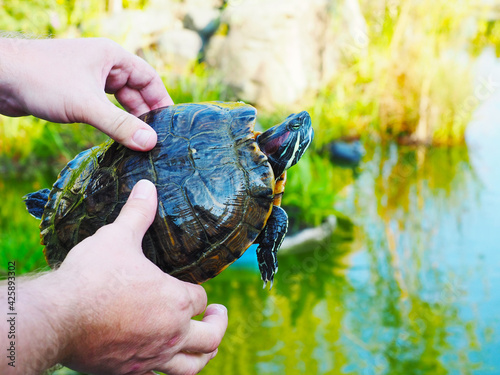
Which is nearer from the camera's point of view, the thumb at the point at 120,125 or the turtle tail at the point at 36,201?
the thumb at the point at 120,125

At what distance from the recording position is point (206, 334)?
4.49 feet

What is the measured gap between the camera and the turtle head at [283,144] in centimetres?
147

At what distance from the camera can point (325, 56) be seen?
7430 mm

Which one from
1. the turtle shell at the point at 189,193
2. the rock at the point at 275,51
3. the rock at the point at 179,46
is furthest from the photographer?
the rock at the point at 179,46

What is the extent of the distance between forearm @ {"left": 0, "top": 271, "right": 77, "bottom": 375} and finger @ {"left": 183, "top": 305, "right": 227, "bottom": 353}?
1.26ft

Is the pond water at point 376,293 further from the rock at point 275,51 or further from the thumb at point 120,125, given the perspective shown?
the rock at point 275,51

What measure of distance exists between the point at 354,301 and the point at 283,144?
2.15 metres

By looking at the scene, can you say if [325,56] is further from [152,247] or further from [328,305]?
[152,247]

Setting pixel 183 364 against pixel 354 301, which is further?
pixel 354 301

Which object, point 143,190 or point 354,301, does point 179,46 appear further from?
point 143,190

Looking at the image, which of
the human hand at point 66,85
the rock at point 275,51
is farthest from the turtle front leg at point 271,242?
the rock at point 275,51

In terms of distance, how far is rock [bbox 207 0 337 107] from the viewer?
680 centimetres

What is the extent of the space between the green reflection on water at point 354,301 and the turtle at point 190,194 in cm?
134

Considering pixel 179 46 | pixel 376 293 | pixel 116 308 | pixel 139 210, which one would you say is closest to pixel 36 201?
pixel 139 210
